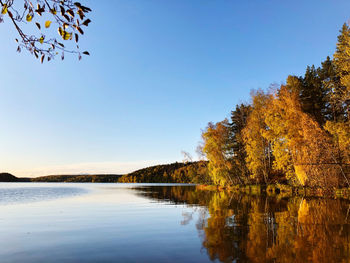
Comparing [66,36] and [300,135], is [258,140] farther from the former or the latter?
[66,36]

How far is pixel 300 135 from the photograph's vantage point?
29.3 meters

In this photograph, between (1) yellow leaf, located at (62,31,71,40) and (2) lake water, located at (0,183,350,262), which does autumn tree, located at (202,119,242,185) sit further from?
(1) yellow leaf, located at (62,31,71,40)

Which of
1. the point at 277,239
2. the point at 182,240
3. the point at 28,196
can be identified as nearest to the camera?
the point at 277,239

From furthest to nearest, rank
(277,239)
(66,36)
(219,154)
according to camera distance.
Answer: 1. (219,154)
2. (277,239)
3. (66,36)

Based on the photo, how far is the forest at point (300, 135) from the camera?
77.8 ft

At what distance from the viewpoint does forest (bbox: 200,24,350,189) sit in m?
23.7

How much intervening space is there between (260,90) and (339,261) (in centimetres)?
3793

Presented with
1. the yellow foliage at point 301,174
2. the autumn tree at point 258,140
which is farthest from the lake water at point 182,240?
the autumn tree at point 258,140

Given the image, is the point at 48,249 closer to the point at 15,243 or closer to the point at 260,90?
the point at 15,243

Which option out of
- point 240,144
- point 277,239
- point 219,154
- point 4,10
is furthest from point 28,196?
Result: point 240,144

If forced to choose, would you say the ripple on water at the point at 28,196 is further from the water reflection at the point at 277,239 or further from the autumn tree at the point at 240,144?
the autumn tree at the point at 240,144

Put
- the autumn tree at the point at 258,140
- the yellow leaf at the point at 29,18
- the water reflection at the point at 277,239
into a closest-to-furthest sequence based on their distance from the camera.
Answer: the yellow leaf at the point at 29,18 < the water reflection at the point at 277,239 < the autumn tree at the point at 258,140

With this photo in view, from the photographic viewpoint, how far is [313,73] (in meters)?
47.1

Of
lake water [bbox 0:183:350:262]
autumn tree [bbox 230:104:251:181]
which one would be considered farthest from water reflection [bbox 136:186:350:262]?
autumn tree [bbox 230:104:251:181]
